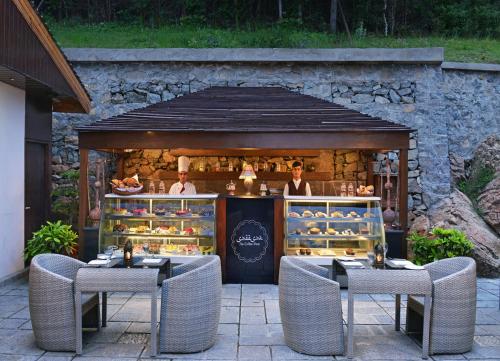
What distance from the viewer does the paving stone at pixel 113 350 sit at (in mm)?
5008

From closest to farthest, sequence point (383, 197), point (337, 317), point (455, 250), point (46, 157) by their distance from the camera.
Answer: point (337, 317)
point (455, 250)
point (46, 157)
point (383, 197)

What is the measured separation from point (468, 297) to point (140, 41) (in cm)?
1262

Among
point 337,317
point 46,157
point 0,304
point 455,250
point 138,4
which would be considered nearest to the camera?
point 337,317

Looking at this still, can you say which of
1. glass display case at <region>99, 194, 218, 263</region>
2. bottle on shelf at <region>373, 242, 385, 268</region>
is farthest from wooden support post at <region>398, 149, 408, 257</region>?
glass display case at <region>99, 194, 218, 263</region>

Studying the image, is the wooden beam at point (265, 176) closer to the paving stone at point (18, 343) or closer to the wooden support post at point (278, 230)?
the wooden support post at point (278, 230)

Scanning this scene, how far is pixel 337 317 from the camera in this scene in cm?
500

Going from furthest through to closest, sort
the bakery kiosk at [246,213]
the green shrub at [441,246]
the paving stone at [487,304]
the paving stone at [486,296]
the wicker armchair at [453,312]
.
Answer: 1. the bakery kiosk at [246,213]
2. the green shrub at [441,246]
3. the paving stone at [486,296]
4. the paving stone at [487,304]
5. the wicker armchair at [453,312]

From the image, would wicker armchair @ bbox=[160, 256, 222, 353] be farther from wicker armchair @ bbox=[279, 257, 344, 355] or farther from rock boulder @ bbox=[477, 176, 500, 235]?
rock boulder @ bbox=[477, 176, 500, 235]

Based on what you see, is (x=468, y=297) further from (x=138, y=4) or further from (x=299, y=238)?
(x=138, y=4)

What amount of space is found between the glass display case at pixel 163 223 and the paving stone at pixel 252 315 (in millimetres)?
1672

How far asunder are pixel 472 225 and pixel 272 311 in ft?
16.6

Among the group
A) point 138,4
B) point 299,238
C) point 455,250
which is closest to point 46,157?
point 299,238

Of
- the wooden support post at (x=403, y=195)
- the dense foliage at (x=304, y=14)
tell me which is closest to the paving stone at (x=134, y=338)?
the wooden support post at (x=403, y=195)

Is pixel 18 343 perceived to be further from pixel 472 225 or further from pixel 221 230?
pixel 472 225
